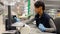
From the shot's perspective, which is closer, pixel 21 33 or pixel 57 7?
pixel 21 33

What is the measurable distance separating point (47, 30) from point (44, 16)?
1.36 ft

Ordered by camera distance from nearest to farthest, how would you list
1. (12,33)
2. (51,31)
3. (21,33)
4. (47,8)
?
(12,33) → (21,33) → (51,31) → (47,8)

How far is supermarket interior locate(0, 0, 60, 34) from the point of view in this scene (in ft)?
4.63

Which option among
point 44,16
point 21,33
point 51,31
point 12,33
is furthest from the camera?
point 44,16

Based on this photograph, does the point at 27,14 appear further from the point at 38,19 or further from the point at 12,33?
the point at 12,33

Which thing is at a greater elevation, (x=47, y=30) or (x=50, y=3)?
(x=50, y=3)

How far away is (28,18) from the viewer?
249 cm

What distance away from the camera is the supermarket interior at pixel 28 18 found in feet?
4.63

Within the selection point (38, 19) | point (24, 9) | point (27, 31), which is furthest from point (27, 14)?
point (27, 31)

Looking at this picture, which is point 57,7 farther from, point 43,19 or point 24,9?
point 43,19

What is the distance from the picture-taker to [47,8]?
3129mm

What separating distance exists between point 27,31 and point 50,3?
188 cm

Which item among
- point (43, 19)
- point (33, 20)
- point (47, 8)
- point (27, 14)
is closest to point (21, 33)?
point (43, 19)

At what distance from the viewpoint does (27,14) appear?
256 cm
